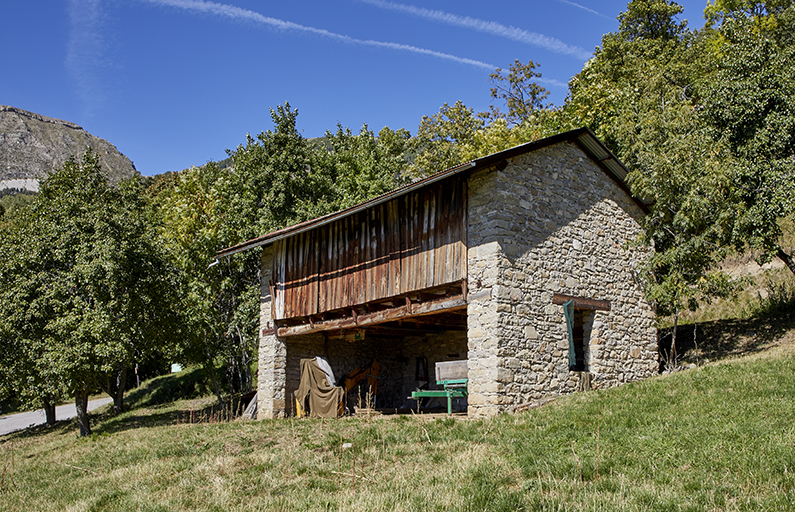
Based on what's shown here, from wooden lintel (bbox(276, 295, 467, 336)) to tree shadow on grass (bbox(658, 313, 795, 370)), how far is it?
22.8ft

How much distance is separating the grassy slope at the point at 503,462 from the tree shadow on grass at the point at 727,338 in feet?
10.7

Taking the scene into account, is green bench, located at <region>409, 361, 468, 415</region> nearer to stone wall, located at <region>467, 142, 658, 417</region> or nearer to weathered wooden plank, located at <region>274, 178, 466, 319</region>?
stone wall, located at <region>467, 142, 658, 417</region>

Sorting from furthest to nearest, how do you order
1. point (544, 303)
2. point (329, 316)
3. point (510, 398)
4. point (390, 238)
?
Result: point (329, 316)
point (390, 238)
point (544, 303)
point (510, 398)

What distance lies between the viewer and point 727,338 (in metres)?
16.3

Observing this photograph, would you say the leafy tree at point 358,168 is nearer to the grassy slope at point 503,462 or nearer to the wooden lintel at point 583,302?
the wooden lintel at point 583,302

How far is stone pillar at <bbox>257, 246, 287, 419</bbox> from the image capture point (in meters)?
17.0

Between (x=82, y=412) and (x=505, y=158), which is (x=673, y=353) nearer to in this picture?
(x=505, y=158)

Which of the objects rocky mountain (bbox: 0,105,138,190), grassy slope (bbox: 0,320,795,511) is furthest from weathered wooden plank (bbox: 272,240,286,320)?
rocky mountain (bbox: 0,105,138,190)

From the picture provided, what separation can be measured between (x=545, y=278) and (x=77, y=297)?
13489 mm

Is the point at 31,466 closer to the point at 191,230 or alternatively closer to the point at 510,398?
the point at 510,398

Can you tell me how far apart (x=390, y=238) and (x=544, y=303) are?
4.02 metres

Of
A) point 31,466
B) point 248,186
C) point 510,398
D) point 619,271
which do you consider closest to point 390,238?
point 510,398

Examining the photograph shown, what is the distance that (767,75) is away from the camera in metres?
15.3

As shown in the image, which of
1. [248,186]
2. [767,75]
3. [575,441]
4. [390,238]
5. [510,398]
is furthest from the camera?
[248,186]
